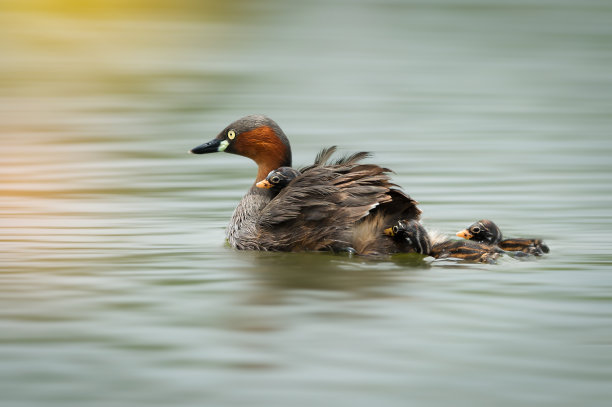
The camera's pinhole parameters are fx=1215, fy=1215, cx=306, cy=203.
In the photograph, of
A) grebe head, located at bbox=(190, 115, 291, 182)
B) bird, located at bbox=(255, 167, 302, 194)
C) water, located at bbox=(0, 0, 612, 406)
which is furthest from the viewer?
grebe head, located at bbox=(190, 115, 291, 182)

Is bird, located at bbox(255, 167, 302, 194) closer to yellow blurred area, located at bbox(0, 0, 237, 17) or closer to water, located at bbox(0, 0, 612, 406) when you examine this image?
water, located at bbox(0, 0, 612, 406)

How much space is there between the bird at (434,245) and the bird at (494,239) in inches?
7.6

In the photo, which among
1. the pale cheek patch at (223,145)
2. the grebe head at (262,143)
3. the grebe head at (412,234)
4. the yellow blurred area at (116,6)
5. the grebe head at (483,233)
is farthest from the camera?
the yellow blurred area at (116,6)

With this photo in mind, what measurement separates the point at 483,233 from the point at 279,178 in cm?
146

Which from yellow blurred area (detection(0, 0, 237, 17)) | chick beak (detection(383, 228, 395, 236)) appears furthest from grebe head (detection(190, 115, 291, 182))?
yellow blurred area (detection(0, 0, 237, 17))

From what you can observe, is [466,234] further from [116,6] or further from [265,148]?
[116,6]

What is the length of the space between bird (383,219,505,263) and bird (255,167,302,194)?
869 millimetres

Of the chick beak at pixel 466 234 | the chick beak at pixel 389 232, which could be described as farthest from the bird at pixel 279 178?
the chick beak at pixel 466 234

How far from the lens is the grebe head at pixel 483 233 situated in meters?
8.19

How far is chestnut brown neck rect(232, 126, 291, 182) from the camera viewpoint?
349 inches

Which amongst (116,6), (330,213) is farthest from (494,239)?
(116,6)

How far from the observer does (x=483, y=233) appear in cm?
820

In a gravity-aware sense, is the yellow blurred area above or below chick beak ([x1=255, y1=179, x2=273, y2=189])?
above

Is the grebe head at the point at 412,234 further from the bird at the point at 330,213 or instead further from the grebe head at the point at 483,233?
the grebe head at the point at 483,233
